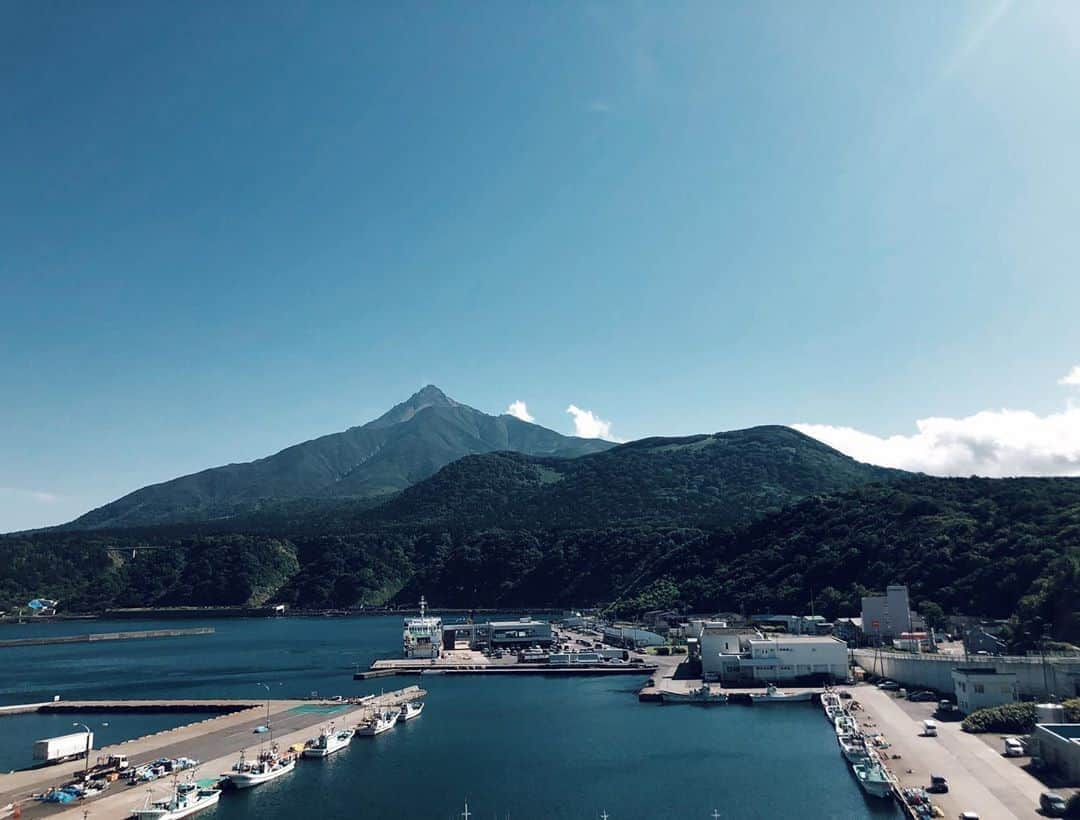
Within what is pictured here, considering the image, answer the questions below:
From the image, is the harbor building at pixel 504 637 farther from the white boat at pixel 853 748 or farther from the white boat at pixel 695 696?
the white boat at pixel 853 748

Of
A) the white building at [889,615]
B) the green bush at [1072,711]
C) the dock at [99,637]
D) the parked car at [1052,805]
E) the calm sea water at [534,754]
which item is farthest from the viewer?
the dock at [99,637]

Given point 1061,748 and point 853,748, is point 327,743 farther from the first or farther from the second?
point 1061,748

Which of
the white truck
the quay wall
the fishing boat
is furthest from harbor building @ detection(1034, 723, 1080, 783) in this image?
the white truck

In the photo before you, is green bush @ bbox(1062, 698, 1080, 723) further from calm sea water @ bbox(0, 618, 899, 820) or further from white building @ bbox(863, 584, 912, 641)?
white building @ bbox(863, 584, 912, 641)

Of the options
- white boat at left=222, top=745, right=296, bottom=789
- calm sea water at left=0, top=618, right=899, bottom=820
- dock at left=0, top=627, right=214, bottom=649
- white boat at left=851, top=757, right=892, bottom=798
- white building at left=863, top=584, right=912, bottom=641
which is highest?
white building at left=863, top=584, right=912, bottom=641

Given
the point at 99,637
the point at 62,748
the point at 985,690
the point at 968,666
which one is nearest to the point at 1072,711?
the point at 985,690

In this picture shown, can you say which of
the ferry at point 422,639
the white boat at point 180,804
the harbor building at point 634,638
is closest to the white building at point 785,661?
the harbor building at point 634,638
